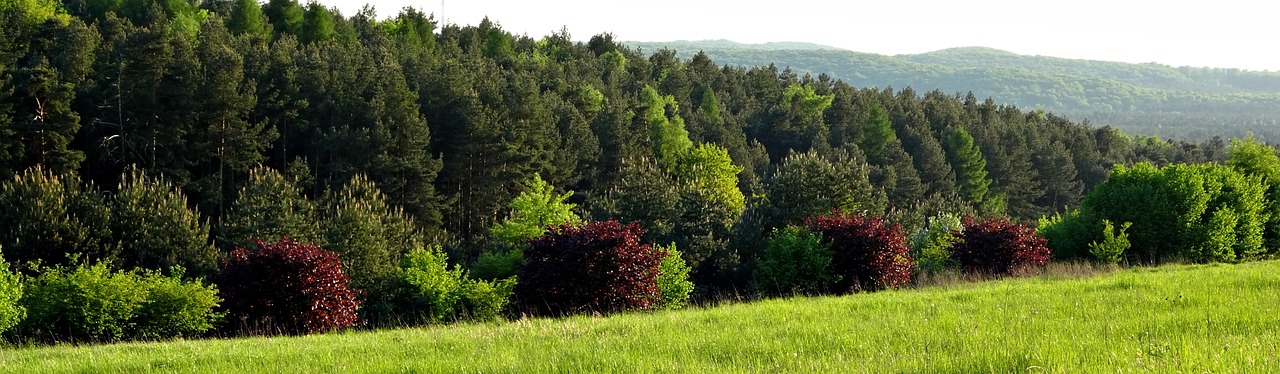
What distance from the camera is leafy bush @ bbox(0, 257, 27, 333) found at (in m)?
22.8

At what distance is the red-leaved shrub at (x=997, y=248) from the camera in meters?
29.2

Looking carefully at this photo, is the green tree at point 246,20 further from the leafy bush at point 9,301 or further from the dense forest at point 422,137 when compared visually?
the leafy bush at point 9,301

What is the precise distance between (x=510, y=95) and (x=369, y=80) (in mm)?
12546

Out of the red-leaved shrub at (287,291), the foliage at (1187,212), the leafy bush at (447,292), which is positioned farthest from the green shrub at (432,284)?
the foliage at (1187,212)

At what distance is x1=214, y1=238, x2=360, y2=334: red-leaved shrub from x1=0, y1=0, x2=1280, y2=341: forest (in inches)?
3.2

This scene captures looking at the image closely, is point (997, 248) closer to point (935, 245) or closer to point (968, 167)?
point (935, 245)

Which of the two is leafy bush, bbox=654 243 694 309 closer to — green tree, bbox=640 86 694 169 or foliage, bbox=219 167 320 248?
foliage, bbox=219 167 320 248

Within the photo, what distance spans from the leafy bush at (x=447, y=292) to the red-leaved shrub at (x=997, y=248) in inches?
635

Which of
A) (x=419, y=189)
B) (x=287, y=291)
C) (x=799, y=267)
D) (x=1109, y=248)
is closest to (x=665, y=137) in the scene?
(x=419, y=189)

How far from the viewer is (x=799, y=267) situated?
1111 inches

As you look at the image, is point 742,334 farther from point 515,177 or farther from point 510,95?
point 510,95

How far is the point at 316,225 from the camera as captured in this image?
44031 mm

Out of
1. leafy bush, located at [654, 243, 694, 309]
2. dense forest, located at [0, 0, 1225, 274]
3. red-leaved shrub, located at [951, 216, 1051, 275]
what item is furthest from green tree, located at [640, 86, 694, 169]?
leafy bush, located at [654, 243, 694, 309]

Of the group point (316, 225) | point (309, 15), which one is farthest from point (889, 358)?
point (309, 15)
